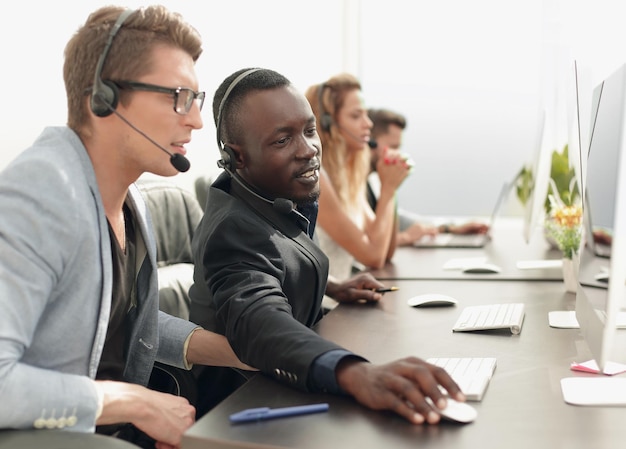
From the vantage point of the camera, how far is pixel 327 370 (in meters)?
1.11

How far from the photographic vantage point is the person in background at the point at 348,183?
263 cm

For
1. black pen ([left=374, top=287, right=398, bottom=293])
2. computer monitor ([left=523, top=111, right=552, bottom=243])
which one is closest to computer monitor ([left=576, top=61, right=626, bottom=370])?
black pen ([left=374, top=287, right=398, bottom=293])

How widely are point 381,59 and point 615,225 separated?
3920 mm

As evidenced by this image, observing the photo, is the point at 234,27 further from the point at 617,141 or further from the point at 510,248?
the point at 617,141

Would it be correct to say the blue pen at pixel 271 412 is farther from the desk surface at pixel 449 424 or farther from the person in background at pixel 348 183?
the person in background at pixel 348 183

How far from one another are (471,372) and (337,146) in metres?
1.74

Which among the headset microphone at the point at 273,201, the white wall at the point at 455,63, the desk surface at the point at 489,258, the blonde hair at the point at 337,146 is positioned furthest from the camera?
the white wall at the point at 455,63

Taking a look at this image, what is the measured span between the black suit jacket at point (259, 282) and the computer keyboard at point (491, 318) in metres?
0.32

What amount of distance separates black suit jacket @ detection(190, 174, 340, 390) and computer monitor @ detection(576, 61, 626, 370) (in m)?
0.39

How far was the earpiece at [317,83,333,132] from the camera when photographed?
2.86m

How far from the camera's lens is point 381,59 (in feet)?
15.8

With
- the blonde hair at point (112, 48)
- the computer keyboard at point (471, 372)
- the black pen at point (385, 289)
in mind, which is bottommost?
the black pen at point (385, 289)

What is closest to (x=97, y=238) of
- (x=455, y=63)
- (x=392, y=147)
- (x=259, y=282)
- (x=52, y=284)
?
(x=52, y=284)

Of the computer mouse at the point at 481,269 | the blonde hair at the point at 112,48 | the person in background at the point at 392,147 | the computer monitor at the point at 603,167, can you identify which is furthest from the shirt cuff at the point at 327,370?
the person in background at the point at 392,147
